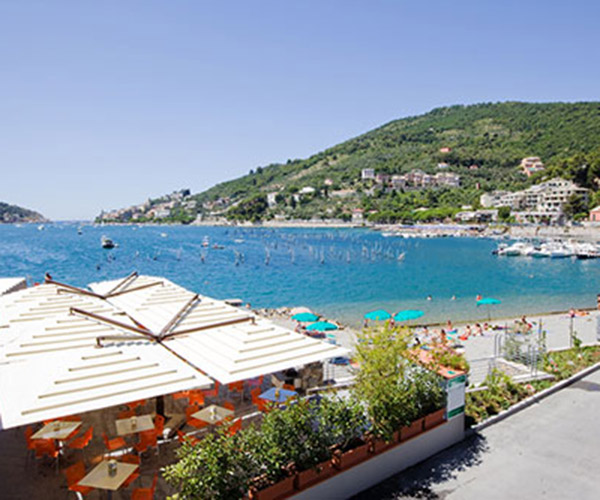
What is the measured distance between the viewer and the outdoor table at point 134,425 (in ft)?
20.4

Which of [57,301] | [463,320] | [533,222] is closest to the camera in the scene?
[57,301]

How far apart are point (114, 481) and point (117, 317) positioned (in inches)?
186

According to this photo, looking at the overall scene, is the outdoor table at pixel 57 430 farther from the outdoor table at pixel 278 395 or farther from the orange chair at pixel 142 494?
the outdoor table at pixel 278 395

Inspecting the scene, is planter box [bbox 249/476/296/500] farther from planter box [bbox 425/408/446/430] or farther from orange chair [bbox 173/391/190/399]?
orange chair [bbox 173/391/190/399]

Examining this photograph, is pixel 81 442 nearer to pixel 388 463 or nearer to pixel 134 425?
pixel 134 425

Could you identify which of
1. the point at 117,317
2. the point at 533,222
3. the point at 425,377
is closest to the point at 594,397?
the point at 425,377

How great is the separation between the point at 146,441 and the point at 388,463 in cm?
381

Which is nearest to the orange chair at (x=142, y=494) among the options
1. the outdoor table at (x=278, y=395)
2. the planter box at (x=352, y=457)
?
the planter box at (x=352, y=457)

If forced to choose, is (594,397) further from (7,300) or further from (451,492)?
(7,300)

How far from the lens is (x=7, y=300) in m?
10.5

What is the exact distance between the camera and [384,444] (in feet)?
20.6

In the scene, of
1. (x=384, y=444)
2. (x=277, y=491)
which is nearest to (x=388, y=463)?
(x=384, y=444)

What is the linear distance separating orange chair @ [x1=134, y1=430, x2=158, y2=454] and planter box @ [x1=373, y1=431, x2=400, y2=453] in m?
3.47

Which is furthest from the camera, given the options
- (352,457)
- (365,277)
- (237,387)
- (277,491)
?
(365,277)
